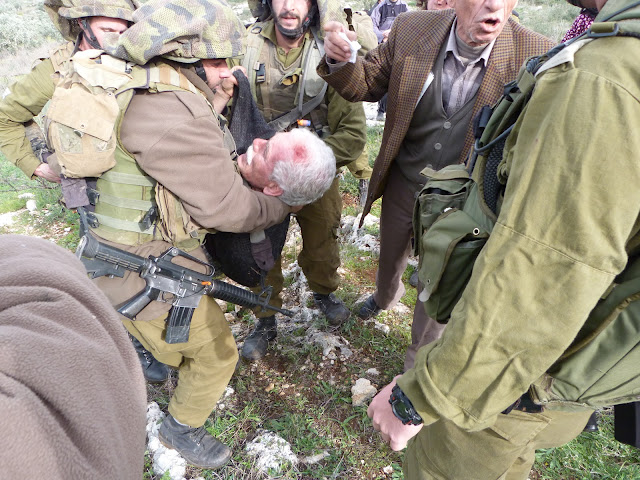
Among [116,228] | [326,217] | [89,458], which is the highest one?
[89,458]

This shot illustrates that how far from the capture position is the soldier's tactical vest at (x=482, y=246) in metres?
0.96

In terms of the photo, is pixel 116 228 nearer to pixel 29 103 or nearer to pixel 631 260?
pixel 29 103

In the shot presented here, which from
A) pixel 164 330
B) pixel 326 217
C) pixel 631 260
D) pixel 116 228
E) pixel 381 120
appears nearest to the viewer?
pixel 631 260

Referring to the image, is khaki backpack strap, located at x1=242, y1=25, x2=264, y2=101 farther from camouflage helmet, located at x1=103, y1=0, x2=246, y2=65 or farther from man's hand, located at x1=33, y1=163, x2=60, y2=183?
man's hand, located at x1=33, y1=163, x2=60, y2=183

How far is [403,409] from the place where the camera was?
122 cm

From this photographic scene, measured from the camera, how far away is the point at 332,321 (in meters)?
3.39

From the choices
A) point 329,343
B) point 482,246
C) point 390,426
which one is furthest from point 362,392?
point 482,246

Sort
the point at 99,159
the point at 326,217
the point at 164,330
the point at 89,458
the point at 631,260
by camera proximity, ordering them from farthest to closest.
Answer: the point at 326,217, the point at 164,330, the point at 99,159, the point at 631,260, the point at 89,458

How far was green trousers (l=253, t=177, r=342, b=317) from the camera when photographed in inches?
125

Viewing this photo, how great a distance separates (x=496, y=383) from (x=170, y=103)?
5.32 feet

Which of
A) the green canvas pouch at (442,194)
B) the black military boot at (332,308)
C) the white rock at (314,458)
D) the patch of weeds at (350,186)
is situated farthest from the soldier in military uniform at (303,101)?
the patch of weeds at (350,186)

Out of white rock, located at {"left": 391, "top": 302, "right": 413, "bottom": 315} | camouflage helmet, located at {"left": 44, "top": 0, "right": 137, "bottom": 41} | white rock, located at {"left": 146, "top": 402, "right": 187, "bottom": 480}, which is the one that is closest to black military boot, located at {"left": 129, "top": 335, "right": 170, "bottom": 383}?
white rock, located at {"left": 146, "top": 402, "right": 187, "bottom": 480}

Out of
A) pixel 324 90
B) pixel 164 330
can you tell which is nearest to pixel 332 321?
pixel 164 330

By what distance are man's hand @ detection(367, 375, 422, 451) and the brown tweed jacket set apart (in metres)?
1.51
